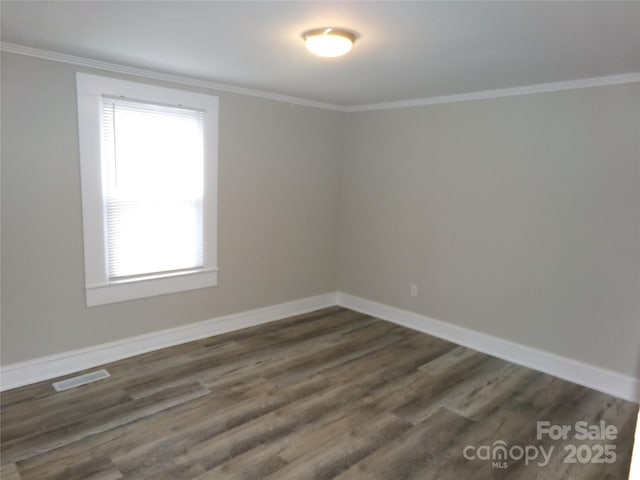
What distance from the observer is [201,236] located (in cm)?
389

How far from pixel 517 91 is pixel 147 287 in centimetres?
341

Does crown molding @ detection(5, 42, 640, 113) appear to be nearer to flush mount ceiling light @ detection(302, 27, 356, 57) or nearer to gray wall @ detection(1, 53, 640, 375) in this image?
gray wall @ detection(1, 53, 640, 375)

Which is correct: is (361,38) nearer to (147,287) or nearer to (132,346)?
(147,287)

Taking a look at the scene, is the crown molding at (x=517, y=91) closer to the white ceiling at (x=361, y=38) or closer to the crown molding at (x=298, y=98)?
the crown molding at (x=298, y=98)

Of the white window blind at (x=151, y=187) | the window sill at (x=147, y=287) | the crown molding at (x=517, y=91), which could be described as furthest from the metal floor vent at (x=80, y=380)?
the crown molding at (x=517, y=91)

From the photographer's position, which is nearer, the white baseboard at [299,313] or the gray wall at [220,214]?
the gray wall at [220,214]

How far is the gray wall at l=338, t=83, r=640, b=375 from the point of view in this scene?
10.2 ft

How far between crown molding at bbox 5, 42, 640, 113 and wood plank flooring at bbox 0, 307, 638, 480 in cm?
223

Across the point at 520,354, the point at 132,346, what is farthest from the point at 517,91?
the point at 132,346

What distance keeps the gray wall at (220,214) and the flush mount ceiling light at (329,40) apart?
1.73 meters

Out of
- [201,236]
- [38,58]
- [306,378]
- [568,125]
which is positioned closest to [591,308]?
[568,125]

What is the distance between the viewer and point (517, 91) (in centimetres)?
348

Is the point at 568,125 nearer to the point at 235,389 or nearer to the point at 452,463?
the point at 452,463

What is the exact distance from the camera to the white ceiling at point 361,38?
6.49ft
